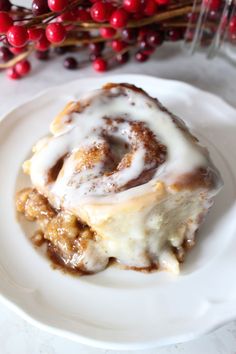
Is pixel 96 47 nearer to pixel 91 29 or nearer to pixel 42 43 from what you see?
pixel 91 29

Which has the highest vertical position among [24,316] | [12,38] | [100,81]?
[12,38]

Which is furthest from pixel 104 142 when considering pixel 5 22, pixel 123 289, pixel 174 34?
pixel 174 34

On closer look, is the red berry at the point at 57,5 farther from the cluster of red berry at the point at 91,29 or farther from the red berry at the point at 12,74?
the red berry at the point at 12,74

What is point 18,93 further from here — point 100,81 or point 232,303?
point 232,303

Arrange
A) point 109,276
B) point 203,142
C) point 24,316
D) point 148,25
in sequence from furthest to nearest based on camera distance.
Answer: point 148,25 → point 203,142 → point 109,276 → point 24,316

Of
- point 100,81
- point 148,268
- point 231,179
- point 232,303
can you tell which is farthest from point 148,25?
point 232,303

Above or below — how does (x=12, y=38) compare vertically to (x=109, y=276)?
above

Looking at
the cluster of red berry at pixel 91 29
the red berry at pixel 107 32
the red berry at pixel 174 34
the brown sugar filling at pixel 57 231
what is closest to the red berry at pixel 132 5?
the cluster of red berry at pixel 91 29
